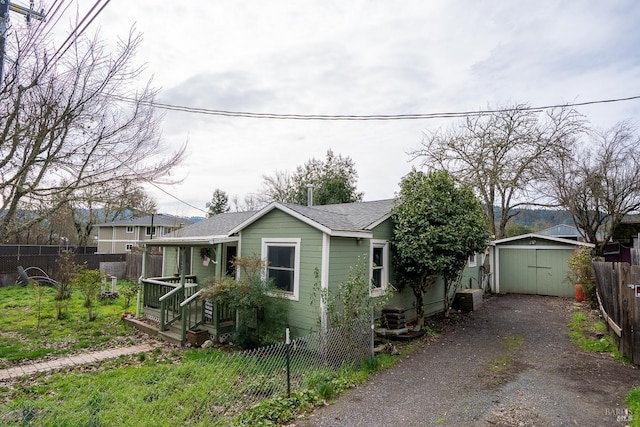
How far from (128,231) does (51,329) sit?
25373mm

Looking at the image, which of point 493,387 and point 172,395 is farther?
point 493,387

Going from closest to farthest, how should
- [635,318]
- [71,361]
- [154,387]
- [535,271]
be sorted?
[154,387] → [635,318] → [71,361] → [535,271]

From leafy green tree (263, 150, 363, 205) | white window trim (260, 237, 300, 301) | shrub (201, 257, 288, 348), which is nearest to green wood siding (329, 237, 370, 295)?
white window trim (260, 237, 300, 301)

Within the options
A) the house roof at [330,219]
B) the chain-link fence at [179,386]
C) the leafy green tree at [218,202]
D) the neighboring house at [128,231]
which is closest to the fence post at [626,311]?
the chain-link fence at [179,386]

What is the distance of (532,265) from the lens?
15719mm

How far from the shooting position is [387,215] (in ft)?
31.9

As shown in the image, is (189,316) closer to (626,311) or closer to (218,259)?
(218,259)

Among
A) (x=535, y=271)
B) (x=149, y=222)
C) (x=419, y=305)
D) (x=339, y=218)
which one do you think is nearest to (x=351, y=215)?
(x=339, y=218)

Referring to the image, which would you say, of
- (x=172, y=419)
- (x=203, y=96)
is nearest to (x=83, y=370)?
(x=172, y=419)

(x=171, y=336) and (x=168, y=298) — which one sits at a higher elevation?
(x=168, y=298)

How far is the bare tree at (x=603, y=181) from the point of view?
13.8 meters

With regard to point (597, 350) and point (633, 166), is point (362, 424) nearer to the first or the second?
point (597, 350)

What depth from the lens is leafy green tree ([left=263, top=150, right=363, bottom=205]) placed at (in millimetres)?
26625

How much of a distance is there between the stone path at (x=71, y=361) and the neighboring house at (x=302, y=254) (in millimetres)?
1121
